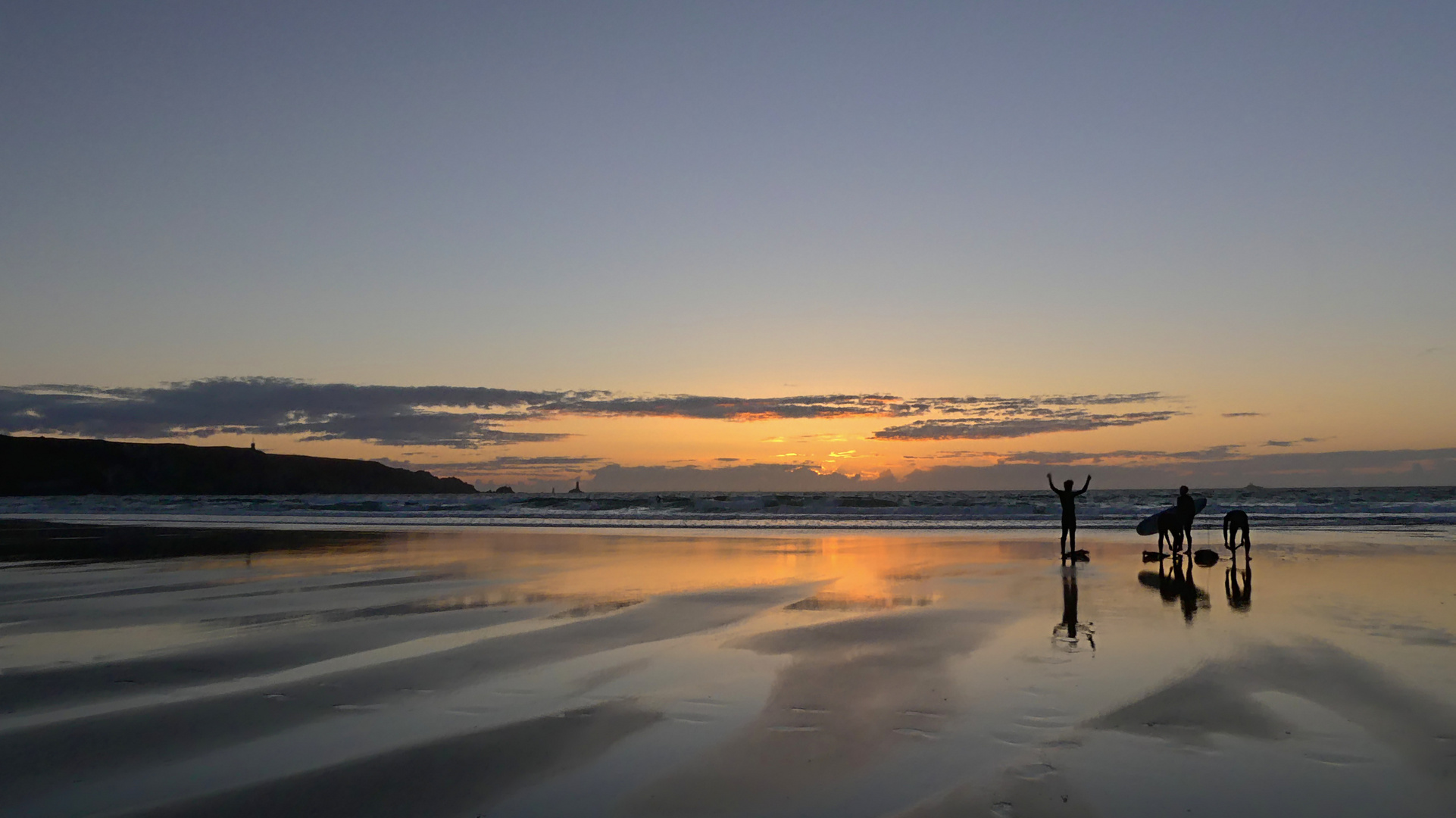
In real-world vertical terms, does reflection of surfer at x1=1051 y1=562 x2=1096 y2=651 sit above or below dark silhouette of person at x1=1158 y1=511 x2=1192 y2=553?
below

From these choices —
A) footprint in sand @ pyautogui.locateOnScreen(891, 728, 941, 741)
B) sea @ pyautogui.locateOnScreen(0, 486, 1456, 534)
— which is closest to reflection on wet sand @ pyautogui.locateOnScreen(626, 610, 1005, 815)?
footprint in sand @ pyautogui.locateOnScreen(891, 728, 941, 741)

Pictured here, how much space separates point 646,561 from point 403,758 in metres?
13.2

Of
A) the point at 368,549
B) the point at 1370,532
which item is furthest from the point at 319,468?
the point at 1370,532

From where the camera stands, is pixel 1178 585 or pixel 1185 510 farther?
pixel 1185 510

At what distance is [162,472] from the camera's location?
381 ft

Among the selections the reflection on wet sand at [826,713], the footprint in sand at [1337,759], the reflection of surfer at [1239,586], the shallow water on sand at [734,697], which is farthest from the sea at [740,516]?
the footprint in sand at [1337,759]

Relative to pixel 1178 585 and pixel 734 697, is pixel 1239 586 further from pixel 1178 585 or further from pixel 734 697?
pixel 734 697

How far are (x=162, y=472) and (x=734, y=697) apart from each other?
439ft

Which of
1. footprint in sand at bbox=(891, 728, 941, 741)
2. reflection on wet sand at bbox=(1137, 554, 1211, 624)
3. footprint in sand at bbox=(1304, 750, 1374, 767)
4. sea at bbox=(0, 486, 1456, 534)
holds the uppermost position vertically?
footprint in sand at bbox=(1304, 750, 1374, 767)

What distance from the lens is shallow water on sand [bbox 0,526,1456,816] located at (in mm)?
4883

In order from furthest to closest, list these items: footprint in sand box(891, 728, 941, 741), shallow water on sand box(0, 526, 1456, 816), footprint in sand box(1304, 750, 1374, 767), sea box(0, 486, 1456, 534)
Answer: sea box(0, 486, 1456, 534) < footprint in sand box(891, 728, 941, 741) < footprint in sand box(1304, 750, 1374, 767) < shallow water on sand box(0, 526, 1456, 816)

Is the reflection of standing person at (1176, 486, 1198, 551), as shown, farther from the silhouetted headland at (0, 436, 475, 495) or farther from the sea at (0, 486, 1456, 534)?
the silhouetted headland at (0, 436, 475, 495)

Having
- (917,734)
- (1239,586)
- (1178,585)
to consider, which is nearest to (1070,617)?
(1178,585)

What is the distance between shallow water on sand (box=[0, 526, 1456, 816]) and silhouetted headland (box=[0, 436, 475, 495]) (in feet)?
373
